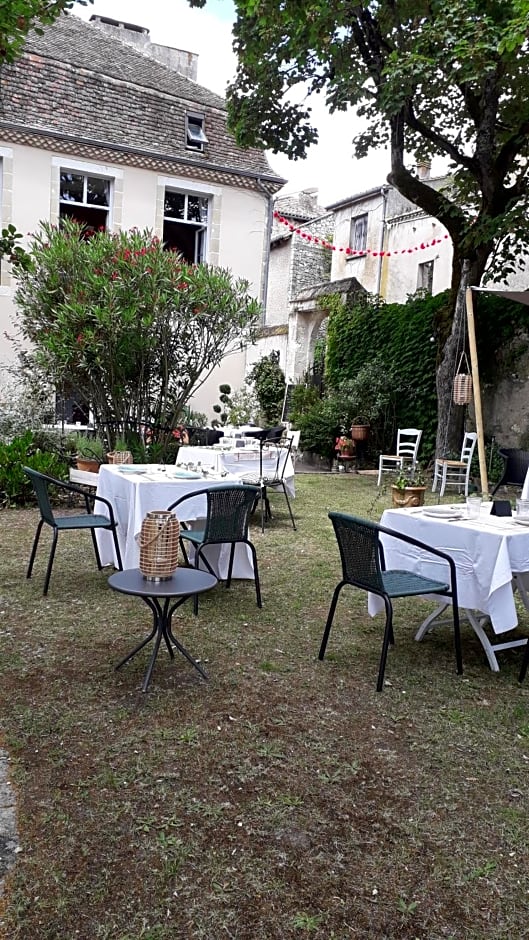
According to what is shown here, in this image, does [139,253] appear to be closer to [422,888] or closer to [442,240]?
[422,888]

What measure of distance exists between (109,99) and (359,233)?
27.7 ft

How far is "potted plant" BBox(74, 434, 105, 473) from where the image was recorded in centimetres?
844

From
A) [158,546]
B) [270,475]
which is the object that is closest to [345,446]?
[270,475]

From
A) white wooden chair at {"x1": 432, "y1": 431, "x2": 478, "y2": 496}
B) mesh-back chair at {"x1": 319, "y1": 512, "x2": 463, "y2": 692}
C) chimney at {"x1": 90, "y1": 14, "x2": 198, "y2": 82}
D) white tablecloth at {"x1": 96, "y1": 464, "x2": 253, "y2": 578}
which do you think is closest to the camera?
mesh-back chair at {"x1": 319, "y1": 512, "x2": 463, "y2": 692}

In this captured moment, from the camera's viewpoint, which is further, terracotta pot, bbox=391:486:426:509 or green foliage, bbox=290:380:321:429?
green foliage, bbox=290:380:321:429

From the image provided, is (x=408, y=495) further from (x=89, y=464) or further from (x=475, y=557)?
(x=475, y=557)

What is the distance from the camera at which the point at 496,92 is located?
9859 millimetres

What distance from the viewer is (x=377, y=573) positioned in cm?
357

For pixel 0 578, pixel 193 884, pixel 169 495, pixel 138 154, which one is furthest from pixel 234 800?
pixel 138 154

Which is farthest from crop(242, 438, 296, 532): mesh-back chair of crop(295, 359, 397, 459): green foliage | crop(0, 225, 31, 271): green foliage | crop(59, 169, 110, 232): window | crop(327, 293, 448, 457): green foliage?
crop(59, 169, 110, 232): window

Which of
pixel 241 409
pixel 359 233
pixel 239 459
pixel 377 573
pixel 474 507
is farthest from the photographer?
pixel 359 233

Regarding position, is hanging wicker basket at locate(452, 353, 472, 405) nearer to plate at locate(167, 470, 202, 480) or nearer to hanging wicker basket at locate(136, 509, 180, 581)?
plate at locate(167, 470, 202, 480)

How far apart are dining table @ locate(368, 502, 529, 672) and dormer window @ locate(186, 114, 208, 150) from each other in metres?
11.9

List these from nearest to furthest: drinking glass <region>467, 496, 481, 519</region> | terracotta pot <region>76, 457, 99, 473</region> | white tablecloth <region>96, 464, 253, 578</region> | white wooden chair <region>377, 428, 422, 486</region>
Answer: drinking glass <region>467, 496, 481, 519</region> → white tablecloth <region>96, 464, 253, 578</region> → terracotta pot <region>76, 457, 99, 473</region> → white wooden chair <region>377, 428, 422, 486</region>
